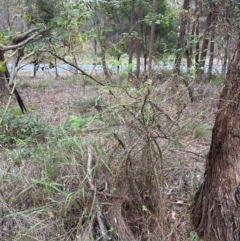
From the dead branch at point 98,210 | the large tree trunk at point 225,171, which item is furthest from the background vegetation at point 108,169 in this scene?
the large tree trunk at point 225,171

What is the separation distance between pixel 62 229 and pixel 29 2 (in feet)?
25.7

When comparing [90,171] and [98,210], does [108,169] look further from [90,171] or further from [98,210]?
[98,210]

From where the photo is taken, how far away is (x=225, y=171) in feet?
6.54

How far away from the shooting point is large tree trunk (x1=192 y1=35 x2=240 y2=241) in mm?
1906

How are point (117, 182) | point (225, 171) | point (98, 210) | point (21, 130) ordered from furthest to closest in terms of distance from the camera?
point (21, 130), point (117, 182), point (98, 210), point (225, 171)

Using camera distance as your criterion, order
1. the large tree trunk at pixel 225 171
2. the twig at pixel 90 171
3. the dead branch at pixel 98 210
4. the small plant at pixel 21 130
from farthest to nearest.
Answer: the small plant at pixel 21 130 < the twig at pixel 90 171 < the dead branch at pixel 98 210 < the large tree trunk at pixel 225 171

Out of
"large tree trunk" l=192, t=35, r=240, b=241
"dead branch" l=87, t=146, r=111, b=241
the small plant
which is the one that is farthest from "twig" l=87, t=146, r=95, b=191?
the small plant

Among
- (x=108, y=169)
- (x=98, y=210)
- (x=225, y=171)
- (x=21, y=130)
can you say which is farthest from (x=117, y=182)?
(x=21, y=130)

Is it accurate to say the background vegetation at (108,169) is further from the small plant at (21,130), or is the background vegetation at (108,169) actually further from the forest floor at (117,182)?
the small plant at (21,130)

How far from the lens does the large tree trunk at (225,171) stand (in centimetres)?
191

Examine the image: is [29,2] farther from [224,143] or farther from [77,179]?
[224,143]

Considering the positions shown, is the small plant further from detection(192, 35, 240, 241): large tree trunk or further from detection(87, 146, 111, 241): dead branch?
detection(192, 35, 240, 241): large tree trunk

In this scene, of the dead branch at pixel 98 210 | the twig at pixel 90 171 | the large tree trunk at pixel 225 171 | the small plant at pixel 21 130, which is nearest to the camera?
the large tree trunk at pixel 225 171

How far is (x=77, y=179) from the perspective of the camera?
2.49 meters
